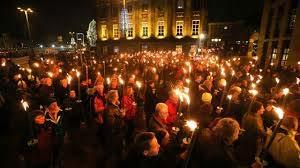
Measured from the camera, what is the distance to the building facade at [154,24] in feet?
137

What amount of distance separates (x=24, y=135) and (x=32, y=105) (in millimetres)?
3377

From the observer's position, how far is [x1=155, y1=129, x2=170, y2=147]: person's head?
4222 mm

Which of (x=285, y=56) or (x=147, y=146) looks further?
(x=285, y=56)

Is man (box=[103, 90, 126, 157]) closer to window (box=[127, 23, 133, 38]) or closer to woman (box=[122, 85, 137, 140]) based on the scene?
woman (box=[122, 85, 137, 140])

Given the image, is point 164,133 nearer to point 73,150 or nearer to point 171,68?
point 73,150

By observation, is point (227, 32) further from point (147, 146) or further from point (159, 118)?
point (147, 146)

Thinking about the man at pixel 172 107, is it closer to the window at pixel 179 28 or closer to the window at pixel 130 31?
the window at pixel 179 28

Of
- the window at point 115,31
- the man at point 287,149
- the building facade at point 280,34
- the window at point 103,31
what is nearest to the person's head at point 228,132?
the man at point 287,149

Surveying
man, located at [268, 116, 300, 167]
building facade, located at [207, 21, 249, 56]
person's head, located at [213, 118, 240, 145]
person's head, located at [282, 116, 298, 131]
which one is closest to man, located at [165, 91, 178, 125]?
person's head, located at [213, 118, 240, 145]

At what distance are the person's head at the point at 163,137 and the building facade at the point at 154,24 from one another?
117 feet

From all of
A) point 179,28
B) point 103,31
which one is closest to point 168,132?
point 179,28

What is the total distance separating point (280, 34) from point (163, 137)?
20.9 metres

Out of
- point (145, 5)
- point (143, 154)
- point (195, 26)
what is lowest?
point (143, 154)

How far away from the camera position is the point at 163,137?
4.31m
